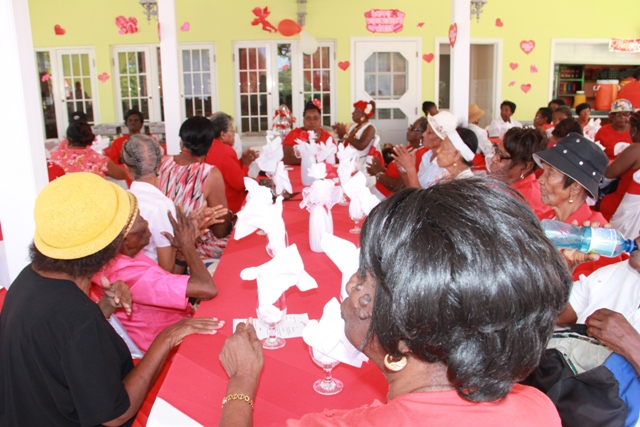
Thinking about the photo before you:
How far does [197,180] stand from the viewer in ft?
11.0

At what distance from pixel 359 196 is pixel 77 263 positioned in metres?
1.56

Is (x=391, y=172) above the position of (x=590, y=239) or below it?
below

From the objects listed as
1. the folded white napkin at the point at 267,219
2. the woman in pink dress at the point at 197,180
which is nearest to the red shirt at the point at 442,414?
the folded white napkin at the point at 267,219

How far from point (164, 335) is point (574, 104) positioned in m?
10.6

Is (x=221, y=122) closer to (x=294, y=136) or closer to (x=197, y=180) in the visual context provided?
(x=294, y=136)

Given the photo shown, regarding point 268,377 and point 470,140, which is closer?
point 268,377

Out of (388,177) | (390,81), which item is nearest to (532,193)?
(388,177)

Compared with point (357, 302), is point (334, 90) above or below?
above

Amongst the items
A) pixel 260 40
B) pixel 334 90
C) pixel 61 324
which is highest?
pixel 260 40

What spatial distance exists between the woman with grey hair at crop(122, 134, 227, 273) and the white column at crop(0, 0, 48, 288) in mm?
459

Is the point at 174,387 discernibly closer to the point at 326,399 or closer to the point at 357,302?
the point at 326,399

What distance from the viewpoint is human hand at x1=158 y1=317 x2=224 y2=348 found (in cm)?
162

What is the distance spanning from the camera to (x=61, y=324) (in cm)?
131

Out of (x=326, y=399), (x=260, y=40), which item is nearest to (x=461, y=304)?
(x=326, y=399)
